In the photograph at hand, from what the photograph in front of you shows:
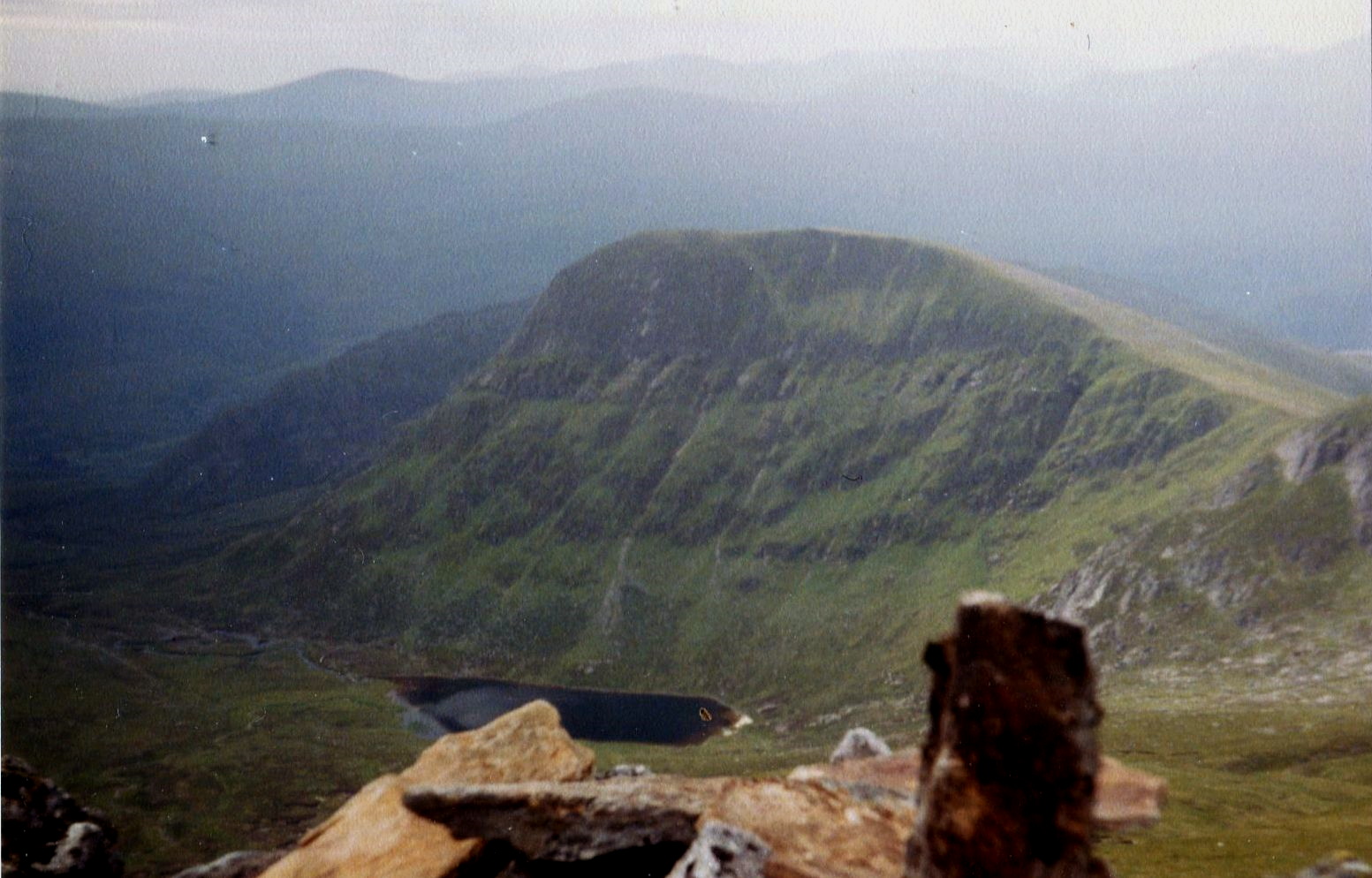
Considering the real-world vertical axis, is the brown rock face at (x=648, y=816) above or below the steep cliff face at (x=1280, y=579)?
above

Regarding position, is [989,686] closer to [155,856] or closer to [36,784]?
[36,784]

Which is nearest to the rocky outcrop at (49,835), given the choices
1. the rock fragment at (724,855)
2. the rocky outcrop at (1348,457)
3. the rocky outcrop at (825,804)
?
the rocky outcrop at (825,804)

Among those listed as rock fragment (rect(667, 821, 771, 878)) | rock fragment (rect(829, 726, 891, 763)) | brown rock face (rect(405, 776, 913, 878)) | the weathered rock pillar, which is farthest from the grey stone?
the weathered rock pillar

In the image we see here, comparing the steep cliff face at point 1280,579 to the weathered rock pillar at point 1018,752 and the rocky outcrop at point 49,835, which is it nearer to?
the rocky outcrop at point 49,835

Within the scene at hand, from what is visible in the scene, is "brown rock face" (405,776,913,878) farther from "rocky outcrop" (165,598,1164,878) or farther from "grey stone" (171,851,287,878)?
"grey stone" (171,851,287,878)

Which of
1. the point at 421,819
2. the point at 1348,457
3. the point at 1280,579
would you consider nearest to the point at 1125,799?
the point at 421,819
